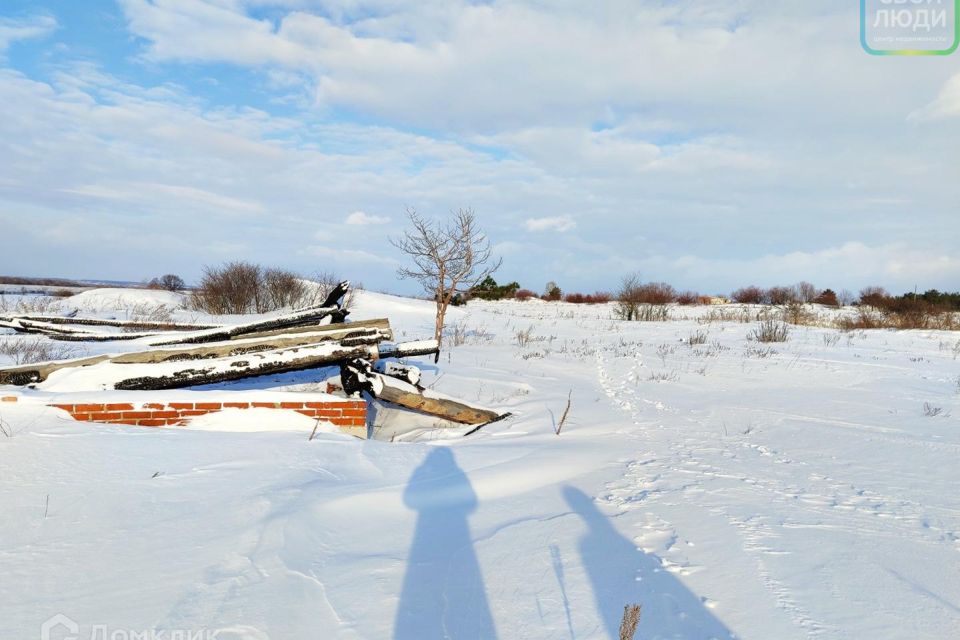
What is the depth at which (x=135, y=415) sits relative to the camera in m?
4.42

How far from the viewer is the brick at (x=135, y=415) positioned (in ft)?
14.4

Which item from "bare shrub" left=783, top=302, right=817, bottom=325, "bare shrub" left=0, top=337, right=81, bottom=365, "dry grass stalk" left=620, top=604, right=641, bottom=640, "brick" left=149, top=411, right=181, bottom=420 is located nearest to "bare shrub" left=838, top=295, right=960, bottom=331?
"bare shrub" left=783, top=302, right=817, bottom=325

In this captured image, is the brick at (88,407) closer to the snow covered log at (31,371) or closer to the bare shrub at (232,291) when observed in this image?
the snow covered log at (31,371)

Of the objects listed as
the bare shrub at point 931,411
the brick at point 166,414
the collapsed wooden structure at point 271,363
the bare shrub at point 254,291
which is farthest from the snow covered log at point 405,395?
the bare shrub at point 254,291

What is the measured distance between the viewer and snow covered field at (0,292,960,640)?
2.23m

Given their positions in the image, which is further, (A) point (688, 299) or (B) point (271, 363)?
(A) point (688, 299)

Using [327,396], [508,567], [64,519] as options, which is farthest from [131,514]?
[327,396]

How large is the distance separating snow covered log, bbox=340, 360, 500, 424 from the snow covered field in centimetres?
43

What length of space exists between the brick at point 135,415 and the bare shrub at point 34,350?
3.36 meters

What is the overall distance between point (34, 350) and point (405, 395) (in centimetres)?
539

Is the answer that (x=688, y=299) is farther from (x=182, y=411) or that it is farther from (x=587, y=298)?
(x=182, y=411)

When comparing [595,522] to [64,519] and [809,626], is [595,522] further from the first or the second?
[64,519]

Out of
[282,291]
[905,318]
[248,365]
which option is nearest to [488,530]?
[248,365]

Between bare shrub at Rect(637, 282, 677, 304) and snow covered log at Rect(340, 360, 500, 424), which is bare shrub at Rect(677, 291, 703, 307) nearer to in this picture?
bare shrub at Rect(637, 282, 677, 304)
